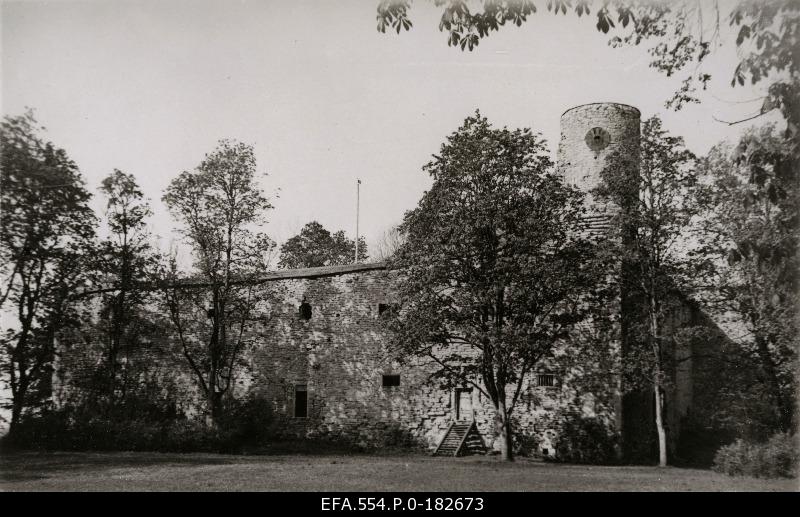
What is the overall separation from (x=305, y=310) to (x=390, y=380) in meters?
4.46

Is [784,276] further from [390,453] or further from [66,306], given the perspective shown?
[66,306]

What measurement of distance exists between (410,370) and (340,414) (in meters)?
3.20

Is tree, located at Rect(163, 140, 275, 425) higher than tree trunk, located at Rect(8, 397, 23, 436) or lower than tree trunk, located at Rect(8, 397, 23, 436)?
higher

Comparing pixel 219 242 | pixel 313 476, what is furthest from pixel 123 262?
pixel 313 476

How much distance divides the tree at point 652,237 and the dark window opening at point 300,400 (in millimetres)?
11838

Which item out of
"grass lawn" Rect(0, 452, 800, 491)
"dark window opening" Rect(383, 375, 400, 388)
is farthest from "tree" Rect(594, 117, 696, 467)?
"dark window opening" Rect(383, 375, 400, 388)

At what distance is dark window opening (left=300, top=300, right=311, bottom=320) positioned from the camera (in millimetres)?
23188

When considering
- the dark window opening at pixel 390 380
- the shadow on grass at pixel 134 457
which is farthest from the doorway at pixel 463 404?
the dark window opening at pixel 390 380

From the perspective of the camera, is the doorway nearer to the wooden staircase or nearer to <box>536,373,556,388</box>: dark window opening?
the wooden staircase

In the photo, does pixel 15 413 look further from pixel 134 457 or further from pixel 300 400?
pixel 300 400

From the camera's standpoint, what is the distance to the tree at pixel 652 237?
17.6 metres

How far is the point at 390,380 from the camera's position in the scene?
21.8 m

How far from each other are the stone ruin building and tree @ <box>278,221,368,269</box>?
1870 centimetres

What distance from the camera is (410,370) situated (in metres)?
21.5
